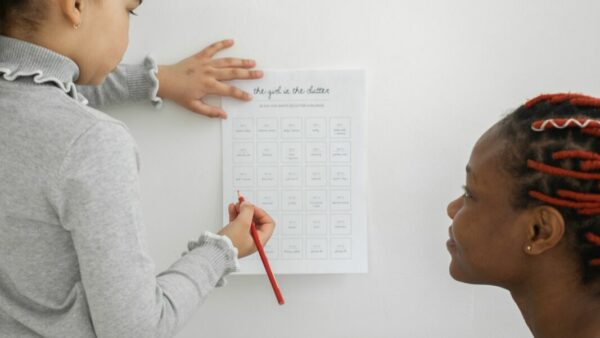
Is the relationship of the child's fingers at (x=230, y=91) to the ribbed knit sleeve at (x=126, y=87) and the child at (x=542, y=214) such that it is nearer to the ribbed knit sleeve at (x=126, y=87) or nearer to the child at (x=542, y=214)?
the ribbed knit sleeve at (x=126, y=87)

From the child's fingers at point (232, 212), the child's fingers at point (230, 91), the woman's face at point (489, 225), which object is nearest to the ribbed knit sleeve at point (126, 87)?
the child's fingers at point (230, 91)

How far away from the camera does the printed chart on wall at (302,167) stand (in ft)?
3.59

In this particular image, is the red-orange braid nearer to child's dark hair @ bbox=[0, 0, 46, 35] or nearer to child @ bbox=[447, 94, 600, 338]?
child @ bbox=[447, 94, 600, 338]

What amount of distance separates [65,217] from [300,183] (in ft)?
1.59

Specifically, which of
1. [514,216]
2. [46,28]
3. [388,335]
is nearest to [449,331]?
[388,335]

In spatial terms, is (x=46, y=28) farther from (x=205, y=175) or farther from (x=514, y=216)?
(x=514, y=216)

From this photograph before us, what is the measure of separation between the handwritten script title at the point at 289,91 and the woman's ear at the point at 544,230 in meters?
0.44

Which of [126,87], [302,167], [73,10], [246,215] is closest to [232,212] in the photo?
[246,215]

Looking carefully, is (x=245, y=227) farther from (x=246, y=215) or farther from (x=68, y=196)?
(x=68, y=196)

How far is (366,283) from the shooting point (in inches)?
43.9

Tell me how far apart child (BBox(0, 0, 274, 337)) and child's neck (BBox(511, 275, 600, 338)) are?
1.45 feet

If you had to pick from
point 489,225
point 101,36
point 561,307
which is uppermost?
point 101,36

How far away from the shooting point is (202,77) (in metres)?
Result: 1.07

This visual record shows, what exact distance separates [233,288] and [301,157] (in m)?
0.26
